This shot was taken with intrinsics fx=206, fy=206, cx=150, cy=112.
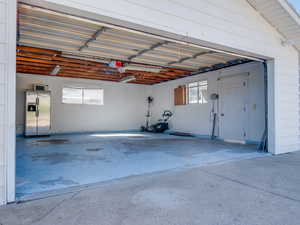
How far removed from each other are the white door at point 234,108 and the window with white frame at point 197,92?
0.86m

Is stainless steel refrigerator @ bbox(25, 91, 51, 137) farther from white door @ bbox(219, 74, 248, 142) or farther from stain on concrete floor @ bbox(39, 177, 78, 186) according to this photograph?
white door @ bbox(219, 74, 248, 142)

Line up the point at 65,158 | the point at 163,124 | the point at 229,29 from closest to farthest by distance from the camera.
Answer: the point at 229,29
the point at 65,158
the point at 163,124

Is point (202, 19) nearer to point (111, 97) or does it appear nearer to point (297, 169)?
point (297, 169)

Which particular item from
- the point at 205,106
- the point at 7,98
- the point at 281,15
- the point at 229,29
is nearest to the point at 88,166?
the point at 7,98

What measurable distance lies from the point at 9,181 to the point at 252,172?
344 cm

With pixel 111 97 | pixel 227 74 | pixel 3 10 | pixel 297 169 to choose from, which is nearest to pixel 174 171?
pixel 297 169

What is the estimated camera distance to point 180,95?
9695 mm

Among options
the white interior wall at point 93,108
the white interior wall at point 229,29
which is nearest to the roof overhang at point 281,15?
the white interior wall at point 229,29

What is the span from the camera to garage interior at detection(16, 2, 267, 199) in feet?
12.3

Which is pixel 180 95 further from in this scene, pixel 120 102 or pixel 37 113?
pixel 37 113

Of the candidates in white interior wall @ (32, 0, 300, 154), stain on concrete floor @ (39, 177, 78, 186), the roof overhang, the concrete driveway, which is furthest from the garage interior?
the roof overhang

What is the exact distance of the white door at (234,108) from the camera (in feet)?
22.7

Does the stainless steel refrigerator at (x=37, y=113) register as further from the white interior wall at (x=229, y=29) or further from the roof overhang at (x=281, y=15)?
the roof overhang at (x=281, y=15)

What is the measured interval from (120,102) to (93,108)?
Answer: 1.49 m
